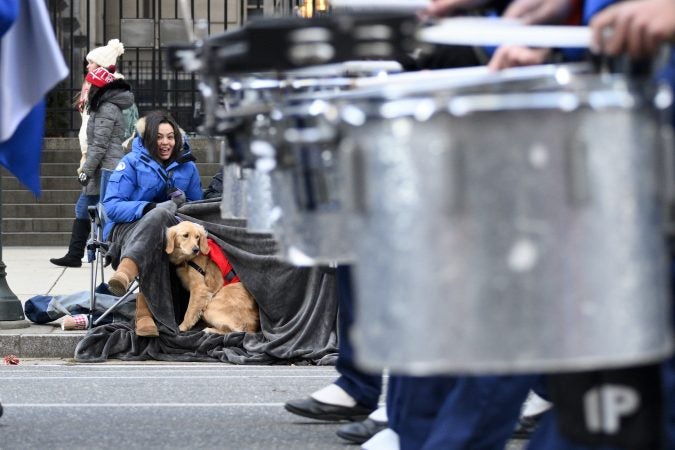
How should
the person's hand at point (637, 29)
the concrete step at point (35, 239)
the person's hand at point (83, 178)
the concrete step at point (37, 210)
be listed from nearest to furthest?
the person's hand at point (637, 29) → the person's hand at point (83, 178) → the concrete step at point (35, 239) → the concrete step at point (37, 210)

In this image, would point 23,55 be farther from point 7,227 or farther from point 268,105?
point 7,227

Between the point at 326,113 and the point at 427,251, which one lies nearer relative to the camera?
the point at 427,251

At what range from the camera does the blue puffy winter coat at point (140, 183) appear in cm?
875

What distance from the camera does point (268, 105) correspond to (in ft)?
8.48

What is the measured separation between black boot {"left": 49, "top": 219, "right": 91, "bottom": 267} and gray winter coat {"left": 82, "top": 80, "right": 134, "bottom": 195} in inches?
32.1

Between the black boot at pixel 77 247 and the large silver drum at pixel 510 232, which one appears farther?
the black boot at pixel 77 247

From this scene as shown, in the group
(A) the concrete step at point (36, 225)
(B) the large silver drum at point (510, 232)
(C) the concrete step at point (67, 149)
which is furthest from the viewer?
(C) the concrete step at point (67, 149)

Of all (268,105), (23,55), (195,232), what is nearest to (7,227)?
(195,232)

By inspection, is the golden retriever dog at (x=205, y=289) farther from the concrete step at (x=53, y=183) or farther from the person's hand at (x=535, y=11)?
the concrete step at (x=53, y=183)

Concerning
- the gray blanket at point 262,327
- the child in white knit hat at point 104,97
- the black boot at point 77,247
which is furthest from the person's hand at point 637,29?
the black boot at point 77,247

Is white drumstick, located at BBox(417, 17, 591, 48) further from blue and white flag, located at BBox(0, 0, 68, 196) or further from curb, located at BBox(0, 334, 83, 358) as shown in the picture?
curb, located at BBox(0, 334, 83, 358)

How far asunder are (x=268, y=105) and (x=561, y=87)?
0.83 meters

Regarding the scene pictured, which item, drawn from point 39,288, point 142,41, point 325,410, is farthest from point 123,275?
point 142,41

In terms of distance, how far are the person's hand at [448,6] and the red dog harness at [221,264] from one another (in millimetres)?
6048
